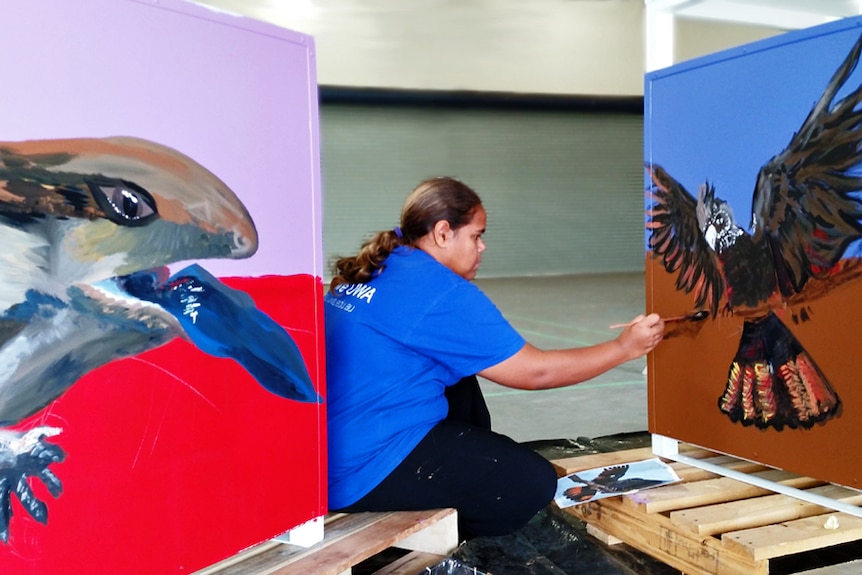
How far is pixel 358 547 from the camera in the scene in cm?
223

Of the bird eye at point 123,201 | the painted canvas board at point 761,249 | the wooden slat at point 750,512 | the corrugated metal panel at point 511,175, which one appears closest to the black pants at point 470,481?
the wooden slat at point 750,512

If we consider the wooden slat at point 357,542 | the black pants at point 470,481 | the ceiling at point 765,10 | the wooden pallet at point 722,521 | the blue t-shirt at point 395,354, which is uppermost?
the ceiling at point 765,10

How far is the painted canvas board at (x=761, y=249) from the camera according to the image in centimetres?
247

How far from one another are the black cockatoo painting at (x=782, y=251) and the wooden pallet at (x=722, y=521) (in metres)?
0.25

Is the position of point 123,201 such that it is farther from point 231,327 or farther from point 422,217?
point 422,217

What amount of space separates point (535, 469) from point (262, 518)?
35.6 inches

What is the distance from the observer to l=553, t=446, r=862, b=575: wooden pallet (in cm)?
234

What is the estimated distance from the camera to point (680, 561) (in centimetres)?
252

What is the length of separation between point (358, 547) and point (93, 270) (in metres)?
1.01

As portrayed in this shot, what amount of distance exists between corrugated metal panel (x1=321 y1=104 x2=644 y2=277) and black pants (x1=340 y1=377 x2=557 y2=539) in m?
10.9

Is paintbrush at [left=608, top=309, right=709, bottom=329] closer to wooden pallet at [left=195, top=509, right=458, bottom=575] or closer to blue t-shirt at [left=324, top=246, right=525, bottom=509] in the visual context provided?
blue t-shirt at [left=324, top=246, right=525, bottom=509]

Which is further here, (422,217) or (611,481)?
(611,481)

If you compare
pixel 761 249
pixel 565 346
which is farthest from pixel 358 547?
pixel 565 346

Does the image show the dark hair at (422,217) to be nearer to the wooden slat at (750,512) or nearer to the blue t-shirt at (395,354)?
the blue t-shirt at (395,354)
